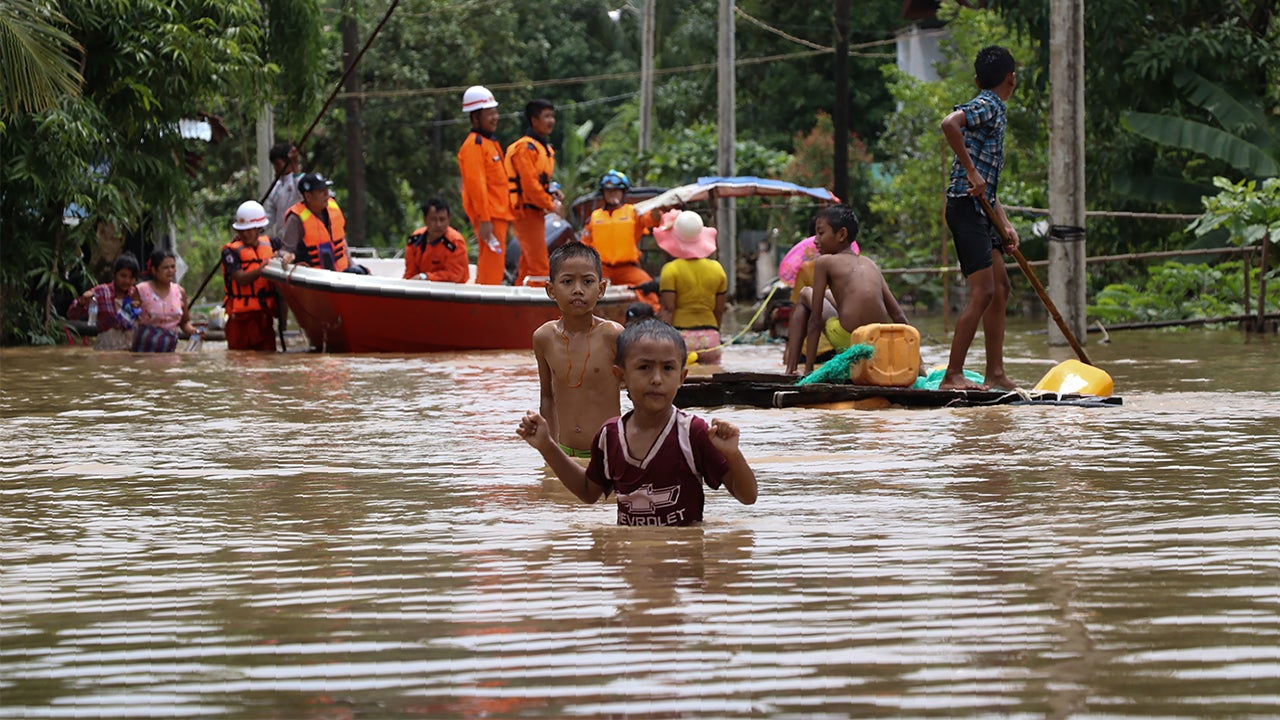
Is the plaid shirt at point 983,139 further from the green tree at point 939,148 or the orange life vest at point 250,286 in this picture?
the green tree at point 939,148

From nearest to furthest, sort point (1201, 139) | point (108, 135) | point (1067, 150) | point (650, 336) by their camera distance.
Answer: point (650, 336) < point (1067, 150) < point (108, 135) < point (1201, 139)

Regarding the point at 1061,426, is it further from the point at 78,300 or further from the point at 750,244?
the point at 750,244

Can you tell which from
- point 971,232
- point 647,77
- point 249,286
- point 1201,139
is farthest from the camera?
point 647,77

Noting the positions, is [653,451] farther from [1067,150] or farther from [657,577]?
[1067,150]

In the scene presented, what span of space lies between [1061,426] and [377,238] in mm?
34374

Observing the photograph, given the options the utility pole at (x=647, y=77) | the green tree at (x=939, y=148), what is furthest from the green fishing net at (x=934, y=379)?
the utility pole at (x=647, y=77)

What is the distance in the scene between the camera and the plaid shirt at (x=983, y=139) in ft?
31.5

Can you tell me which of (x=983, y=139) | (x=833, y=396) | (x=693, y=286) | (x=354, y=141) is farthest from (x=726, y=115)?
(x=833, y=396)

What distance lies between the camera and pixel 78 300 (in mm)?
18141

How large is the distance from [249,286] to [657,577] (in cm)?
1226

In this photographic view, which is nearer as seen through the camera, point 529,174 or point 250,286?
point 529,174

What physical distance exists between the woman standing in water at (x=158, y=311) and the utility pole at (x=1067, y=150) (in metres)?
7.41

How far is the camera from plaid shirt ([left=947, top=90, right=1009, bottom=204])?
9.60 m

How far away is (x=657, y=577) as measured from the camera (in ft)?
14.8
